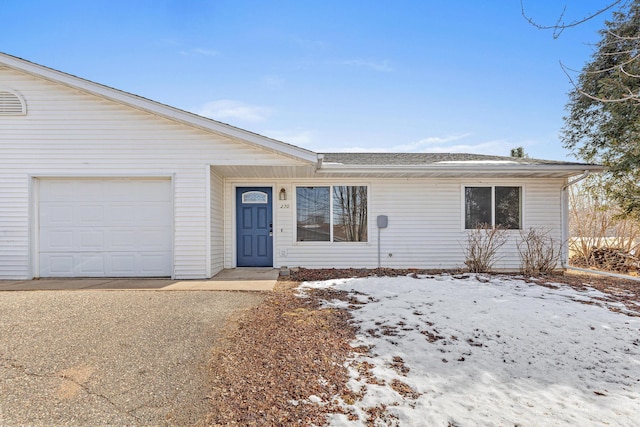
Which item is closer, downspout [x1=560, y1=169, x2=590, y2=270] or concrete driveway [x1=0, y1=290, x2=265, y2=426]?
concrete driveway [x1=0, y1=290, x2=265, y2=426]

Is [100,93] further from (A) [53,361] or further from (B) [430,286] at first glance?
(B) [430,286]

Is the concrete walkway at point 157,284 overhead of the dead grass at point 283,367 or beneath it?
overhead

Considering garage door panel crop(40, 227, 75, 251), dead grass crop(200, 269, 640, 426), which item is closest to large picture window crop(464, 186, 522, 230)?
dead grass crop(200, 269, 640, 426)

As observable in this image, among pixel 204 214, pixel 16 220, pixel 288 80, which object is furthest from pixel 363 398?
pixel 288 80

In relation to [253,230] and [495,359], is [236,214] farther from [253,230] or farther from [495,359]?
[495,359]

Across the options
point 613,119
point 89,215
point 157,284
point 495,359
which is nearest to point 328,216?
point 157,284

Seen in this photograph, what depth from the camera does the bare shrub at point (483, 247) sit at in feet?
24.6

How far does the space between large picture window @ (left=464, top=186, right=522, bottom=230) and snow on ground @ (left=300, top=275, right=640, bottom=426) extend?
3467 mm

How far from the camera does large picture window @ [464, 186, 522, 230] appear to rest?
28.0 ft

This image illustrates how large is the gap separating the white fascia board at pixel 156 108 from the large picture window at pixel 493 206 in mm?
4388

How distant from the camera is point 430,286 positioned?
227 inches

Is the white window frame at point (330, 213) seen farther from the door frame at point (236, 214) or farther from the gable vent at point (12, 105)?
the gable vent at point (12, 105)

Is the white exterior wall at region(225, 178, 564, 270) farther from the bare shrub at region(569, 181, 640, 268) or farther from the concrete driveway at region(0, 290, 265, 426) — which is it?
the concrete driveway at region(0, 290, 265, 426)

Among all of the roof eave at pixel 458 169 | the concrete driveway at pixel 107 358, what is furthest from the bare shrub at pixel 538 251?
the concrete driveway at pixel 107 358
